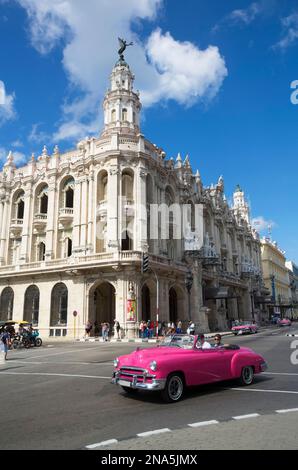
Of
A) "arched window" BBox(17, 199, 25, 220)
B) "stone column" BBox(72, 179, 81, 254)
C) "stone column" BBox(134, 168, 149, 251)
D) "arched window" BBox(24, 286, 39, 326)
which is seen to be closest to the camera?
"stone column" BBox(134, 168, 149, 251)

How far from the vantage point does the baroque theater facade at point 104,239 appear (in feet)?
110

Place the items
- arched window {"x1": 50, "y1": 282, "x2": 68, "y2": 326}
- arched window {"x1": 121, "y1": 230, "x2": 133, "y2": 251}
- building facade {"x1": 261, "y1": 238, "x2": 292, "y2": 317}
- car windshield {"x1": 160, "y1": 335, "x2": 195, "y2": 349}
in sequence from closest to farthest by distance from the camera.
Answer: car windshield {"x1": 160, "y1": 335, "x2": 195, "y2": 349}
arched window {"x1": 121, "y1": 230, "x2": 133, "y2": 251}
arched window {"x1": 50, "y1": 282, "x2": 68, "y2": 326}
building facade {"x1": 261, "y1": 238, "x2": 292, "y2": 317}

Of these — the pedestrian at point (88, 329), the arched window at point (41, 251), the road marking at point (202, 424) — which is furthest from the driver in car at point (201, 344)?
the arched window at point (41, 251)

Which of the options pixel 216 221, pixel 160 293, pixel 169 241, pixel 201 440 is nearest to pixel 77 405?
pixel 201 440

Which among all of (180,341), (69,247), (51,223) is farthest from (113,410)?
(51,223)

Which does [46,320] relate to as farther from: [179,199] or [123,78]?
[123,78]

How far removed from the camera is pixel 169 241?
136 ft

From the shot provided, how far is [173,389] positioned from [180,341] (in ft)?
5.51

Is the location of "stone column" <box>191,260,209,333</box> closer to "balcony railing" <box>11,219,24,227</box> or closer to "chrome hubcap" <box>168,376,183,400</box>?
"balcony railing" <box>11,219,24,227</box>

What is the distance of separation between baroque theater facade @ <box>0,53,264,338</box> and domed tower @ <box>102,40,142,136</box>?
12cm

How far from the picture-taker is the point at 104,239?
35.7 m

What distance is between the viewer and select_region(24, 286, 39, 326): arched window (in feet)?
123

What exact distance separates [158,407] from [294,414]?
2.57m

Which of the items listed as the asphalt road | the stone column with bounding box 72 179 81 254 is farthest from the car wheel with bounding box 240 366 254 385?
the stone column with bounding box 72 179 81 254
